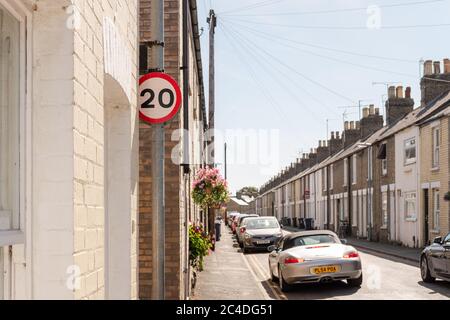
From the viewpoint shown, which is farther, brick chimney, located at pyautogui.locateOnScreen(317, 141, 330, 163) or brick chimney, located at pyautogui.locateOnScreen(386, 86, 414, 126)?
brick chimney, located at pyautogui.locateOnScreen(317, 141, 330, 163)

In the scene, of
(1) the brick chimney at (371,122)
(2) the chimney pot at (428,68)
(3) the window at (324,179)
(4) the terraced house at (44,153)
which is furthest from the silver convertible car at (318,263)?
(3) the window at (324,179)

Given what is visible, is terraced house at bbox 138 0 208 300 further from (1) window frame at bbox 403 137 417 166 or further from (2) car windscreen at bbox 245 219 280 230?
(1) window frame at bbox 403 137 417 166

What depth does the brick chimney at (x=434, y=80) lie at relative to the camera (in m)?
29.4

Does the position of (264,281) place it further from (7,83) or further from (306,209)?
(306,209)

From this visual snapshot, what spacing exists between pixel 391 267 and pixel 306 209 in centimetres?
4220

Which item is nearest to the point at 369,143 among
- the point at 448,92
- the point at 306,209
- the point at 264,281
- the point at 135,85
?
the point at 448,92

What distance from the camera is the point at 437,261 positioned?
547 inches

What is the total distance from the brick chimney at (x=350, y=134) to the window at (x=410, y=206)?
1776 cm

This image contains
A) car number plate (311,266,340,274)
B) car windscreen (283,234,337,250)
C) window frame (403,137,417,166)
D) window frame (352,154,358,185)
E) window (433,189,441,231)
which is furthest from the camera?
window frame (352,154,358,185)

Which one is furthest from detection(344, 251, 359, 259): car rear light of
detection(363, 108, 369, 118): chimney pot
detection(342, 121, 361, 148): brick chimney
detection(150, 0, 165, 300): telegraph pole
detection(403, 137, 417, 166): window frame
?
detection(342, 121, 361, 148): brick chimney

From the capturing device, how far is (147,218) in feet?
28.0

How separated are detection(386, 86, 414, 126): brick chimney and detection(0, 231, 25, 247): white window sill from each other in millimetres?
33645

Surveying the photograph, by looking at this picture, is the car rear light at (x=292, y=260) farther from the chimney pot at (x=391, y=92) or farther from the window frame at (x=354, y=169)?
the window frame at (x=354, y=169)

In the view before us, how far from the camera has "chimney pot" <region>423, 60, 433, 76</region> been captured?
29413 mm
